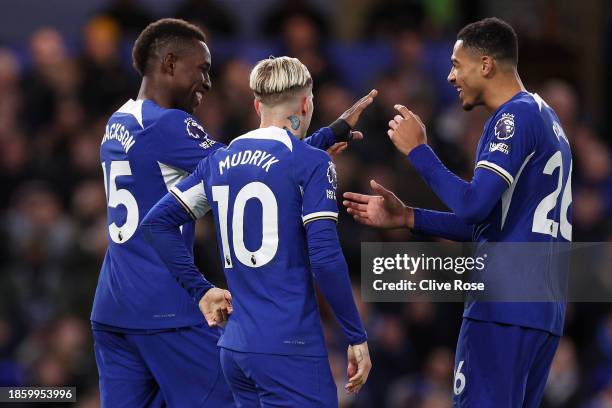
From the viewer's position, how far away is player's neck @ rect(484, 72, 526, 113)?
5.32 meters

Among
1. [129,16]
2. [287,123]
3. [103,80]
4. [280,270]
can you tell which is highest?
[129,16]

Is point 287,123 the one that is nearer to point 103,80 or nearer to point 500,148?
point 500,148

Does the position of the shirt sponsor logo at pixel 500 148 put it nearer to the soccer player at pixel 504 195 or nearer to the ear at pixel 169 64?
the soccer player at pixel 504 195

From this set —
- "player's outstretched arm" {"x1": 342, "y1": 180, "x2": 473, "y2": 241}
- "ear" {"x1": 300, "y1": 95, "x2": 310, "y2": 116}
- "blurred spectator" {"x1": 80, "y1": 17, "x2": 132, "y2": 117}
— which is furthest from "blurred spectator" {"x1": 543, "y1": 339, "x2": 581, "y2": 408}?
"ear" {"x1": 300, "y1": 95, "x2": 310, "y2": 116}

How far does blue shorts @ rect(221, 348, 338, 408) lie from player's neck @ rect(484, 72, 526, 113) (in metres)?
1.40

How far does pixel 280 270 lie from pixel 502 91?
133cm

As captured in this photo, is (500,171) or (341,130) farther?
(341,130)

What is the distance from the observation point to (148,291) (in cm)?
548

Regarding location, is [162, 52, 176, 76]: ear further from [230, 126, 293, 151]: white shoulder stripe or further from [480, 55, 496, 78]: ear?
[480, 55, 496, 78]: ear

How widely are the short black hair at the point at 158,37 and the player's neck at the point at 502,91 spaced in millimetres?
1434

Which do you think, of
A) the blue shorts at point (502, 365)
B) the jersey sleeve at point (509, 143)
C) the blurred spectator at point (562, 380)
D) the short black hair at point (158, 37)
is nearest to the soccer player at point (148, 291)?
the short black hair at point (158, 37)

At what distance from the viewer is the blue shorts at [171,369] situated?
17.9 feet

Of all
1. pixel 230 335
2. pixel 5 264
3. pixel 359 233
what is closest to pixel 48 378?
pixel 5 264

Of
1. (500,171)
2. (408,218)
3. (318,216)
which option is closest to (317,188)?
(318,216)
